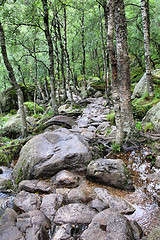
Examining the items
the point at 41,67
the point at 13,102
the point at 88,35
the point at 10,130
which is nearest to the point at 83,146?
the point at 10,130

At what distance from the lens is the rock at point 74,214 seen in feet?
11.6

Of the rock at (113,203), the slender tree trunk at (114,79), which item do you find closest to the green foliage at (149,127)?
the slender tree trunk at (114,79)

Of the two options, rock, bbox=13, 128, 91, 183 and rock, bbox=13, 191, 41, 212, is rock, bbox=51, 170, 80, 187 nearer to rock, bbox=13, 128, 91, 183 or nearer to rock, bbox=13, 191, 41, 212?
rock, bbox=13, 128, 91, 183

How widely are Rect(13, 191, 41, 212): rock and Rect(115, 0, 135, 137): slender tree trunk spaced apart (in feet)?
13.7

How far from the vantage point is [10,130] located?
11.9 m

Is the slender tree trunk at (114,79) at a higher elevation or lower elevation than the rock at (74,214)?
higher

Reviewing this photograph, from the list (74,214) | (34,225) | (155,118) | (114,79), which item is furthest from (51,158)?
(155,118)

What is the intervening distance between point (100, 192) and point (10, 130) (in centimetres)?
945

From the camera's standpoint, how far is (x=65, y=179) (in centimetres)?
506

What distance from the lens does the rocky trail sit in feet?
10.4

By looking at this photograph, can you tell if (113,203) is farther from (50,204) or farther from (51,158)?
(51,158)

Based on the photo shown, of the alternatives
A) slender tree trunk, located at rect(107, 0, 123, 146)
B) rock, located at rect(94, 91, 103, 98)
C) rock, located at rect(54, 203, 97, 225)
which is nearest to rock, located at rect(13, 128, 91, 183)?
slender tree trunk, located at rect(107, 0, 123, 146)

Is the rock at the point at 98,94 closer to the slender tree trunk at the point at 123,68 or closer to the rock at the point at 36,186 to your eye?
the slender tree trunk at the point at 123,68

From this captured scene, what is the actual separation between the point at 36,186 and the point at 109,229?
271 centimetres
